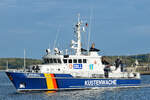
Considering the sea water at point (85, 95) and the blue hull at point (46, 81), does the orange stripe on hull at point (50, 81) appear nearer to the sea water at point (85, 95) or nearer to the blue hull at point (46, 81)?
the blue hull at point (46, 81)

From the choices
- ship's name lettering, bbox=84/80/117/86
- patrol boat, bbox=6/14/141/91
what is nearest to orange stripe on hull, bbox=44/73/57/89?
patrol boat, bbox=6/14/141/91

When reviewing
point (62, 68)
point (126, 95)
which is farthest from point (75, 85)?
point (126, 95)

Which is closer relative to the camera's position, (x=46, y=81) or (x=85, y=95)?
(x=85, y=95)

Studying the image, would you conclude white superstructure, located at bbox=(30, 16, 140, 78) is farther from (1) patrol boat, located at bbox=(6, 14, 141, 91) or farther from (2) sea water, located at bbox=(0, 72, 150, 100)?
(2) sea water, located at bbox=(0, 72, 150, 100)

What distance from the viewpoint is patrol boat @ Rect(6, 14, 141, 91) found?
40.2 metres

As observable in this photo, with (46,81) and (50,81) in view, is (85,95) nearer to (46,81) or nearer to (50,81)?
(50,81)

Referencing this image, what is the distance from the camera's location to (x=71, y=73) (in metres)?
41.4

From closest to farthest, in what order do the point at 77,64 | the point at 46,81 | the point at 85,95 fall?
the point at 85,95
the point at 46,81
the point at 77,64

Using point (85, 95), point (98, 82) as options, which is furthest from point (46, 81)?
point (98, 82)

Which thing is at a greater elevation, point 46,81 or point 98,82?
point 46,81

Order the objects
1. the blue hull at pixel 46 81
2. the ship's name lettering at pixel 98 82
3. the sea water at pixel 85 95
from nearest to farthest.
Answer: the sea water at pixel 85 95, the blue hull at pixel 46 81, the ship's name lettering at pixel 98 82

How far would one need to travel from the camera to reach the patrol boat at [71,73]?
40250 millimetres

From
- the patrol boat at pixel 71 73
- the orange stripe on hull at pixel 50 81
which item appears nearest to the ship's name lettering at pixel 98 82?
the patrol boat at pixel 71 73

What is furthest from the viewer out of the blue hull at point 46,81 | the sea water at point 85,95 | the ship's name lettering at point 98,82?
the ship's name lettering at point 98,82
